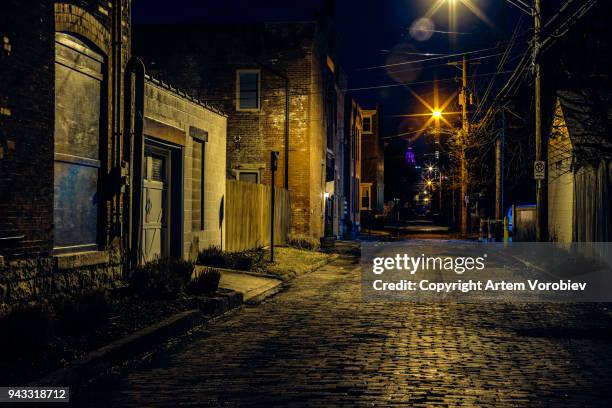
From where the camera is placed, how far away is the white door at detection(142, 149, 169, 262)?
16.5 metres

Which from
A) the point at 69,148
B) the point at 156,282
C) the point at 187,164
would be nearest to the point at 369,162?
the point at 187,164

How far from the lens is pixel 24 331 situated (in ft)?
25.3

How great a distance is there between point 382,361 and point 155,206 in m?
9.99

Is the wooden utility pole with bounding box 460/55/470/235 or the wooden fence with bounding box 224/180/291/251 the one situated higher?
the wooden utility pole with bounding box 460/55/470/235

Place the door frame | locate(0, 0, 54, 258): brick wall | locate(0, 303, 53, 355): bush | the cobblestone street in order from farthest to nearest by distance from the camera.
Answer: the door frame
locate(0, 0, 54, 258): brick wall
locate(0, 303, 53, 355): bush
the cobblestone street

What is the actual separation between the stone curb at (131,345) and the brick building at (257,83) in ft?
60.8

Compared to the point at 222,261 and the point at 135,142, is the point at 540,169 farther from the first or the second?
the point at 135,142

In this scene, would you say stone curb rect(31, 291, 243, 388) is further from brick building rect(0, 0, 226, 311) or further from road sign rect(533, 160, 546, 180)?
road sign rect(533, 160, 546, 180)

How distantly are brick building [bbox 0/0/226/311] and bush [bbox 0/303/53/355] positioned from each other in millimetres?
1797

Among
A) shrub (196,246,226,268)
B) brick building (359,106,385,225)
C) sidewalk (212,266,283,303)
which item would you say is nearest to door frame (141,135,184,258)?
shrub (196,246,226,268)

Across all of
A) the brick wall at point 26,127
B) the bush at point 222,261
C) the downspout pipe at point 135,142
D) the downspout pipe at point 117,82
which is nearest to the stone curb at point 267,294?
the bush at point 222,261

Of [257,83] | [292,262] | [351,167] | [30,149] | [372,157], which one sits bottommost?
[292,262]

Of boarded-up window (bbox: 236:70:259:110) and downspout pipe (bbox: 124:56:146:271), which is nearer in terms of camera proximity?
downspout pipe (bbox: 124:56:146:271)

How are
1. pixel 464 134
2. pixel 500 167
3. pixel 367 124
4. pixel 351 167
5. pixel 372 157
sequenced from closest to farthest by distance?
pixel 500 167 < pixel 464 134 < pixel 351 167 < pixel 372 157 < pixel 367 124
